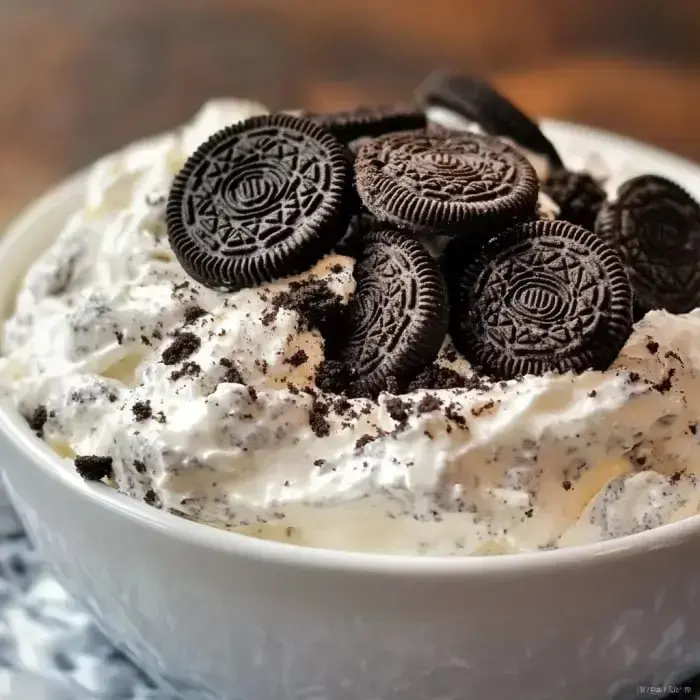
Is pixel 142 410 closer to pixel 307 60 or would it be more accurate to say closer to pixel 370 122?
pixel 370 122

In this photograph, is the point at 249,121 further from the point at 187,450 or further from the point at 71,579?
the point at 71,579

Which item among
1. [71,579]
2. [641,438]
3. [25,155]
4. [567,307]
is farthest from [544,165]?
[25,155]

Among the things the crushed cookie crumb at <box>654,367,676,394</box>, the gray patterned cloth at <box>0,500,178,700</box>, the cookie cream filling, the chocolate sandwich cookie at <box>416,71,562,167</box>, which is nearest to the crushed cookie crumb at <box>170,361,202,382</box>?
the cookie cream filling

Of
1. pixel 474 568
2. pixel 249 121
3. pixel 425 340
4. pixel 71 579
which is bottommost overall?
pixel 71 579

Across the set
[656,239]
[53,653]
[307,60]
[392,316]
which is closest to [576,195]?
[656,239]

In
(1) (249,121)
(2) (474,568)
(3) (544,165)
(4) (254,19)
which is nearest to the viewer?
(2) (474,568)

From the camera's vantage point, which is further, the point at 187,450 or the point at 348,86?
the point at 348,86

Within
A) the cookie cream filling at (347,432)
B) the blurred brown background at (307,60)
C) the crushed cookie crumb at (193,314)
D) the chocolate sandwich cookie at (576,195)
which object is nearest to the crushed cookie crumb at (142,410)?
the cookie cream filling at (347,432)
